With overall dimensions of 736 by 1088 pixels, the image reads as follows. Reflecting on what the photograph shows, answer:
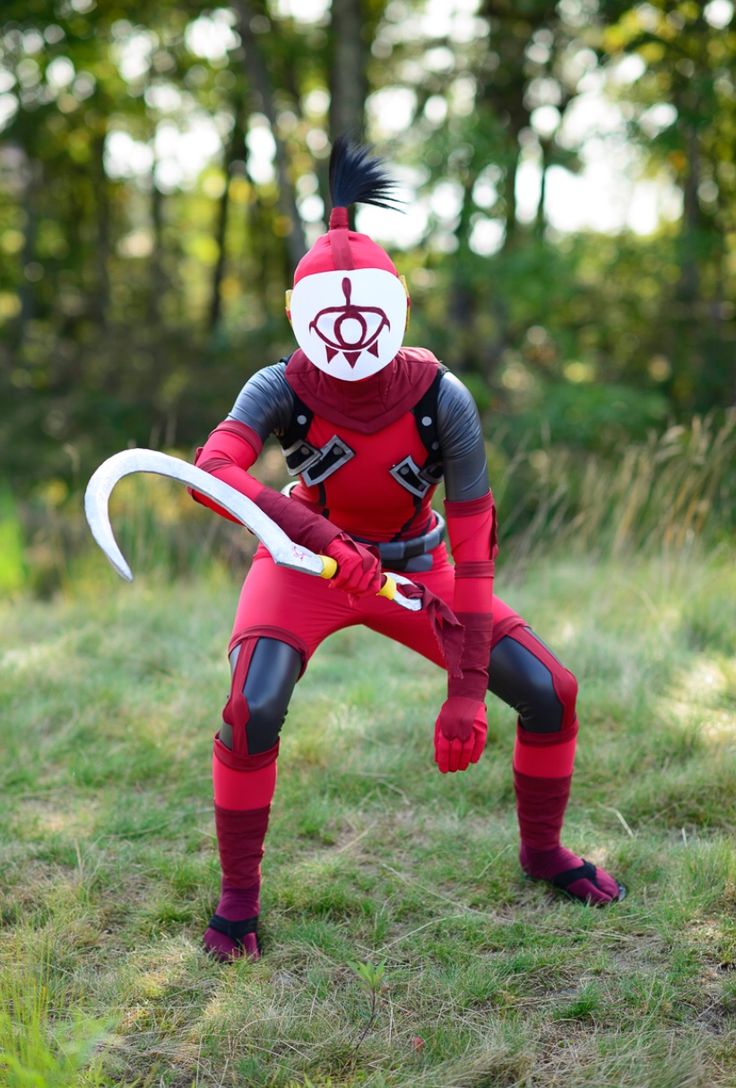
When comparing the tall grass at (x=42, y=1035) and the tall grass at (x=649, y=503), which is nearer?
the tall grass at (x=42, y=1035)

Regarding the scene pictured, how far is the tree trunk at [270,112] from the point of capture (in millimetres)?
10875

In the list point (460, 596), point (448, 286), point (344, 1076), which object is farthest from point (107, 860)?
point (448, 286)

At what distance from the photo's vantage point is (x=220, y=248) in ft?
58.8

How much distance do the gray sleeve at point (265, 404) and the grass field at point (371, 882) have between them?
4.11ft

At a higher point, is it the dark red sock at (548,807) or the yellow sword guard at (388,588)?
the yellow sword guard at (388,588)

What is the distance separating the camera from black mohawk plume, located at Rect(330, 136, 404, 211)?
2529 mm

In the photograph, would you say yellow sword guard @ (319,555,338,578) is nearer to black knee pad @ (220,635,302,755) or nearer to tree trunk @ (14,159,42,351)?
black knee pad @ (220,635,302,755)

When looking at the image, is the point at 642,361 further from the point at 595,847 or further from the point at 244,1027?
the point at 244,1027

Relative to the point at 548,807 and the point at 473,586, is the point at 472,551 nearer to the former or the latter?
the point at 473,586

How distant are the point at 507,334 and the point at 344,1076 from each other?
10.4 metres

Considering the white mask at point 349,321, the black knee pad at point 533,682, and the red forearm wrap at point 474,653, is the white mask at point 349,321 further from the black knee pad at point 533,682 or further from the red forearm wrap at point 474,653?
the black knee pad at point 533,682

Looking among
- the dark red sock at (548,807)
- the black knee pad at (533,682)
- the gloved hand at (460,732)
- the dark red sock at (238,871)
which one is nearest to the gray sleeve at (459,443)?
the black knee pad at (533,682)

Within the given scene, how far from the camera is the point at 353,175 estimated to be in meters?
2.54

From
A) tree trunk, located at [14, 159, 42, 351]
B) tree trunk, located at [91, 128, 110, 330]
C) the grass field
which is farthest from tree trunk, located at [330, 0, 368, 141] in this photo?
tree trunk, located at [91, 128, 110, 330]
